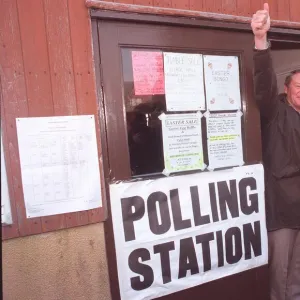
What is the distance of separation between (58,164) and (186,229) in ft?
3.54

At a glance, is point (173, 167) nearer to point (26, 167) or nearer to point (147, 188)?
point (147, 188)

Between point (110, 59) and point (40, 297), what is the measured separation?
164cm

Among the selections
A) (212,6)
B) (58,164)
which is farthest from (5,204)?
(212,6)

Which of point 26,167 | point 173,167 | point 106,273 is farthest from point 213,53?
point 106,273

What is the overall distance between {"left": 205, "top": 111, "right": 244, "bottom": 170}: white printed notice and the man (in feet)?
0.95

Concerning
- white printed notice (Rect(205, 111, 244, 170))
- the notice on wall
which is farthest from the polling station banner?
the notice on wall

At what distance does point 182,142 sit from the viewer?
2.26 m

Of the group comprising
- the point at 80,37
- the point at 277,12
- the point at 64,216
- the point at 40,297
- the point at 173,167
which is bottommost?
the point at 40,297

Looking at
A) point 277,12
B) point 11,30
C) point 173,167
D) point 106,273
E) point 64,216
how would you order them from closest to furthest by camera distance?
point 11,30
point 64,216
point 106,273
point 173,167
point 277,12

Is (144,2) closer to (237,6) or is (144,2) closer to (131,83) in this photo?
(131,83)

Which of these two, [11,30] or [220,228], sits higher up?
[11,30]

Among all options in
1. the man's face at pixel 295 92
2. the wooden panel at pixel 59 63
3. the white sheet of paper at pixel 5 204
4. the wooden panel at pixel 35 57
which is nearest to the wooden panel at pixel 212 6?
the man's face at pixel 295 92

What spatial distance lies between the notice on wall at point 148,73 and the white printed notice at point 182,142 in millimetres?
219

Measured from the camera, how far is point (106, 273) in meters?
2.05
